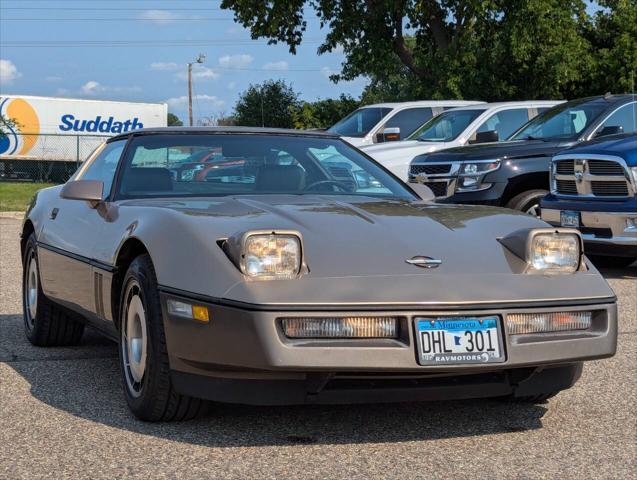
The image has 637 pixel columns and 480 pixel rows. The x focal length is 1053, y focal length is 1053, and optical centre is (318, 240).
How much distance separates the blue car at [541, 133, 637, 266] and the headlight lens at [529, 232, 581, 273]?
559cm

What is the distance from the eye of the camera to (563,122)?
40.4ft

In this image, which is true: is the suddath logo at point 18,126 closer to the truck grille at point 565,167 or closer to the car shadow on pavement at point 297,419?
the truck grille at point 565,167

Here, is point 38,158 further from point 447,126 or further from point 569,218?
point 569,218

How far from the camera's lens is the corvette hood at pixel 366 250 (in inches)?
154

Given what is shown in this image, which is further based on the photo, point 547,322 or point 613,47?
point 613,47

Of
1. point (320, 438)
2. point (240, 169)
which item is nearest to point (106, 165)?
point (240, 169)

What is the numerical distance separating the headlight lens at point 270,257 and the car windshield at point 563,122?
335 inches

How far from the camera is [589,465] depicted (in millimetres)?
3941

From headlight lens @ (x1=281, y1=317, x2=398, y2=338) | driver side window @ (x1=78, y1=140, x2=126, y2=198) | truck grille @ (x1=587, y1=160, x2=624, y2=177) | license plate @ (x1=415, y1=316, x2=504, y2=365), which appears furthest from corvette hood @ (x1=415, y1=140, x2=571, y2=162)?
headlight lens @ (x1=281, y1=317, x2=398, y2=338)

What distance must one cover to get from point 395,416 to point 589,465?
3.13 feet

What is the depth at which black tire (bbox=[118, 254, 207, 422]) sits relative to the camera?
4.25 metres

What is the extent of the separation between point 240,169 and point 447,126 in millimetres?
9907

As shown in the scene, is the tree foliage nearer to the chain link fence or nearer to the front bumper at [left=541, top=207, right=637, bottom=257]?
the chain link fence

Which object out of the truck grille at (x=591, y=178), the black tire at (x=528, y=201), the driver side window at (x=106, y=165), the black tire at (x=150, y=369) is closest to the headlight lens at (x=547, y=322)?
the black tire at (x=150, y=369)
